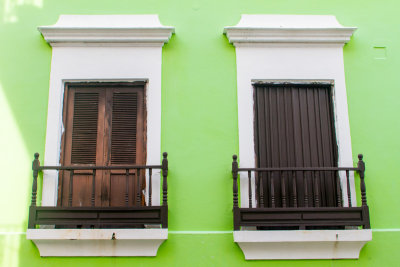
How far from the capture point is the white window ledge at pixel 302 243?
15.9 feet

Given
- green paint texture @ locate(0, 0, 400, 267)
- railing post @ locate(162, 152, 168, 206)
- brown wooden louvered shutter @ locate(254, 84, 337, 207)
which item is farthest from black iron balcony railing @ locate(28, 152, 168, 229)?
brown wooden louvered shutter @ locate(254, 84, 337, 207)

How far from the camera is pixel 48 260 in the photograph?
497cm

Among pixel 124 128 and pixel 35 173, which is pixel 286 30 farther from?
pixel 35 173

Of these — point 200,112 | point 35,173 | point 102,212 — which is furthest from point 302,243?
point 35,173

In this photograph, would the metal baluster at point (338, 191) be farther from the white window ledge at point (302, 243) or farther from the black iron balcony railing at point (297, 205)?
the white window ledge at point (302, 243)

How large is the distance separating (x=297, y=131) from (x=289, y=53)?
1043mm

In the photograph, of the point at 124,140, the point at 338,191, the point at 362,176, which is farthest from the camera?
the point at 124,140

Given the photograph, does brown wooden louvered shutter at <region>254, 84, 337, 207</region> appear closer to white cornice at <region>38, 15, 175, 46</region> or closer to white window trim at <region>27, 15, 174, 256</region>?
white window trim at <region>27, 15, 174, 256</region>

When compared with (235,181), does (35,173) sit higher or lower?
higher

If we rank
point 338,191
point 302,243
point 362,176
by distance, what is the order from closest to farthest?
point 302,243 → point 362,176 → point 338,191

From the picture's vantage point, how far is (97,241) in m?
4.93

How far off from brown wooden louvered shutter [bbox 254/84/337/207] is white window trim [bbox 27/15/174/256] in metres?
1.39

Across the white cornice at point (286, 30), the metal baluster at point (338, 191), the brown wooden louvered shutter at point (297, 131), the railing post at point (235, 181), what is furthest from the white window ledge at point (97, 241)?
the white cornice at point (286, 30)

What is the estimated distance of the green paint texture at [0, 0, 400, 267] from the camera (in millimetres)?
5043
